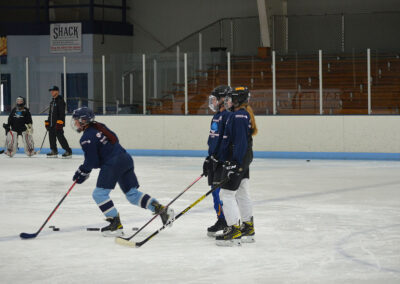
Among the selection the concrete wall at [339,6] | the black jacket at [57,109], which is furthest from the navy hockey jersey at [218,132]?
the concrete wall at [339,6]

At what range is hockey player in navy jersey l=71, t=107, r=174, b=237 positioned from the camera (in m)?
6.13

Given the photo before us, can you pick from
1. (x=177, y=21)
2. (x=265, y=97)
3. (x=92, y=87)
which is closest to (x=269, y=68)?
(x=265, y=97)

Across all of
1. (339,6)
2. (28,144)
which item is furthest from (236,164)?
(339,6)

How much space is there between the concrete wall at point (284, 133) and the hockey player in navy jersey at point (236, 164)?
8.56 meters

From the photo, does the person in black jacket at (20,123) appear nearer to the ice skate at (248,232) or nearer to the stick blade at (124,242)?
the stick blade at (124,242)

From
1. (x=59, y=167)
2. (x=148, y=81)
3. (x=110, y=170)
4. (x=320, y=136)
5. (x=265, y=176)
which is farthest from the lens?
(x=148, y=81)

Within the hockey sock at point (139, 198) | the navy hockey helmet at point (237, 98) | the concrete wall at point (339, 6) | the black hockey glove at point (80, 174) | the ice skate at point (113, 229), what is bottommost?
the ice skate at point (113, 229)

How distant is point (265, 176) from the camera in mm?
11109

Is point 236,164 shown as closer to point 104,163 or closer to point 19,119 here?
point 104,163

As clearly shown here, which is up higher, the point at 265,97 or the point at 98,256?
the point at 265,97

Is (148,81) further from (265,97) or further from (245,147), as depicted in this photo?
(245,147)

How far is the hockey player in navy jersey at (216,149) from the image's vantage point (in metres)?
5.98

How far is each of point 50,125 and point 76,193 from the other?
600cm

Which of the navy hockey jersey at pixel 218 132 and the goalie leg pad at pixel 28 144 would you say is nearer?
the navy hockey jersey at pixel 218 132
